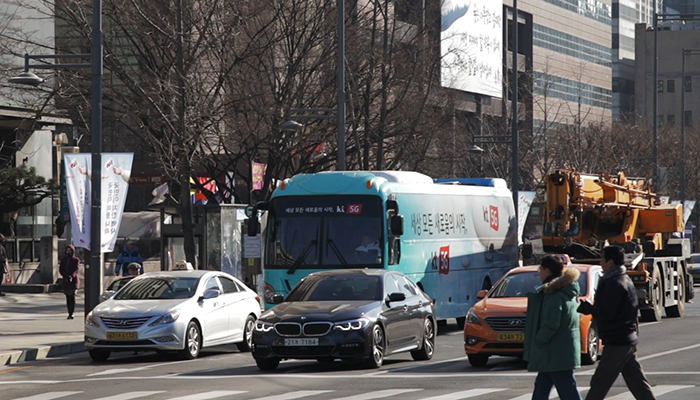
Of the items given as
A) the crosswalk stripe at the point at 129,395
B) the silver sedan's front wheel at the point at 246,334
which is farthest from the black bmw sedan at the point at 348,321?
the silver sedan's front wheel at the point at 246,334

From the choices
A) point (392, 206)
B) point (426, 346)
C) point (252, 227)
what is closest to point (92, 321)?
point (252, 227)

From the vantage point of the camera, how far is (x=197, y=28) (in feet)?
102

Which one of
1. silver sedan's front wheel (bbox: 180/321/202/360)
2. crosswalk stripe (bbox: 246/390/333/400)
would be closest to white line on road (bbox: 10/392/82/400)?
crosswalk stripe (bbox: 246/390/333/400)

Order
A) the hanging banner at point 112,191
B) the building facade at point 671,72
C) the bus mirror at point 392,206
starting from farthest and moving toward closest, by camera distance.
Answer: the building facade at point 671,72
the hanging banner at point 112,191
the bus mirror at point 392,206

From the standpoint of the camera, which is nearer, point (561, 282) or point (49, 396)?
point (561, 282)

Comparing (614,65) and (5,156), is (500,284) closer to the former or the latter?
(5,156)

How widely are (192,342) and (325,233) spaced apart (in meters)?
4.02

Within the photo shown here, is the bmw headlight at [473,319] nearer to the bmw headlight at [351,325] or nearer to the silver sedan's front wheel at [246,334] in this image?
the bmw headlight at [351,325]

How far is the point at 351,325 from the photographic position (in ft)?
58.8

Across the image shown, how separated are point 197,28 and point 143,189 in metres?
33.9

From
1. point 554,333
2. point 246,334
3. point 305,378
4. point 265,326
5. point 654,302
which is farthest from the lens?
point 654,302

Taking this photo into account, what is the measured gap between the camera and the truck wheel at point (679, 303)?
106 feet

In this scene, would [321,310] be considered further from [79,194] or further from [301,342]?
[79,194]

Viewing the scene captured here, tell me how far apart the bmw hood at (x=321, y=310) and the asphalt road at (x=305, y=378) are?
77cm
